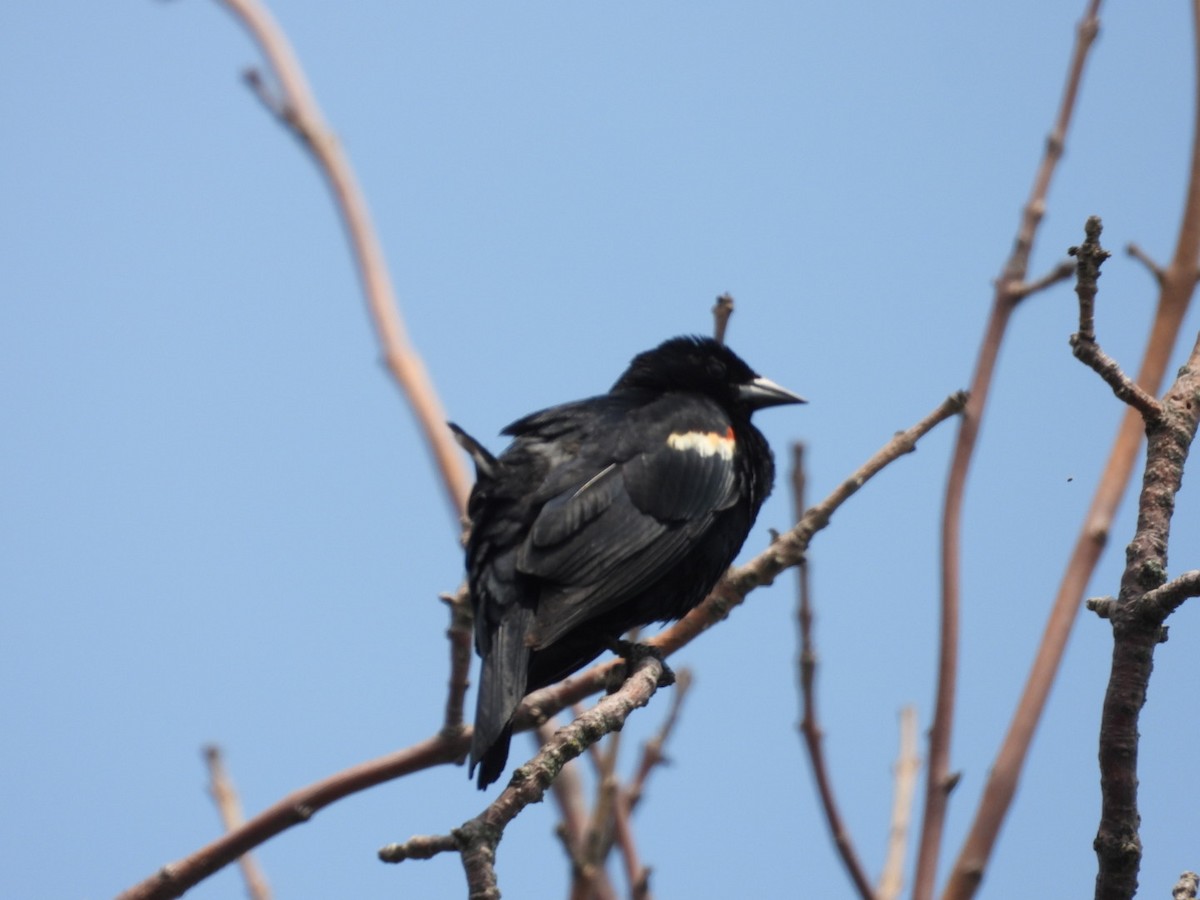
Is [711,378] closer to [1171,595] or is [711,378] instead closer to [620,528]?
[620,528]

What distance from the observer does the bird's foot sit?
3.61m

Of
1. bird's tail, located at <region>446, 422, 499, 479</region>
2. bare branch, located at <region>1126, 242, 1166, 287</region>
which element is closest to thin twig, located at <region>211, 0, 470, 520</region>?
bird's tail, located at <region>446, 422, 499, 479</region>

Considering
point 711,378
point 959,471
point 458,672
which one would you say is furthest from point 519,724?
point 711,378

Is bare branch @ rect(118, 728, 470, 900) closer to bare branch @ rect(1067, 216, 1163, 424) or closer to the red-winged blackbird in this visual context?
the red-winged blackbird

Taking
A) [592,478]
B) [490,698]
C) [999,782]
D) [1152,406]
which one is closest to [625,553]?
[592,478]

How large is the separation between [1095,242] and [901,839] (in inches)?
92.6

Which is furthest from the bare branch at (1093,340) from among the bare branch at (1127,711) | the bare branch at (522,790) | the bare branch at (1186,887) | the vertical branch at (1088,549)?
the vertical branch at (1088,549)

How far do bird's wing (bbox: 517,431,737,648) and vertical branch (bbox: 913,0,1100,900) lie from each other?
0.74 m

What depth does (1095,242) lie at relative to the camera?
208cm

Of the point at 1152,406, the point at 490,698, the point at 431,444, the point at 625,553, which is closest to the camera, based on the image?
the point at 1152,406

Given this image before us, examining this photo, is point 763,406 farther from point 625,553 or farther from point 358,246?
point 358,246

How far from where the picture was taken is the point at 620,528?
12.4 feet

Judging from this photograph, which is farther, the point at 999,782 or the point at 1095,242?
the point at 999,782

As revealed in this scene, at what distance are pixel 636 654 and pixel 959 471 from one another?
98 cm
